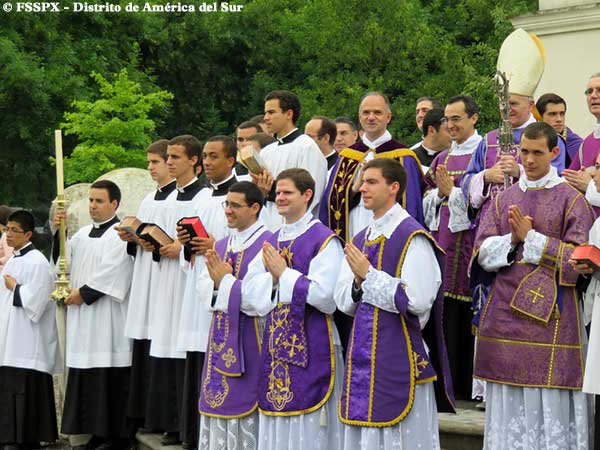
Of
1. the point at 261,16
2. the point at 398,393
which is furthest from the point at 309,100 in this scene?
the point at 398,393

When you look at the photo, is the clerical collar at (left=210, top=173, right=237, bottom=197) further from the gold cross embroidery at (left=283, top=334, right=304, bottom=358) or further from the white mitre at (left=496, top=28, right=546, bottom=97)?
the white mitre at (left=496, top=28, right=546, bottom=97)

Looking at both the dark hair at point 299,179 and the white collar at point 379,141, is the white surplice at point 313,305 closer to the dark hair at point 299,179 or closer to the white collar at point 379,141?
the dark hair at point 299,179

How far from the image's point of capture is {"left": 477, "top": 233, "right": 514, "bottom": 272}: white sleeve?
7.85 metres

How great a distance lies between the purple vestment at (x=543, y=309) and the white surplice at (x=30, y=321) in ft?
16.4

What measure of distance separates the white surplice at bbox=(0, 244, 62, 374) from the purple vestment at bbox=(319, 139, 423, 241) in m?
3.16

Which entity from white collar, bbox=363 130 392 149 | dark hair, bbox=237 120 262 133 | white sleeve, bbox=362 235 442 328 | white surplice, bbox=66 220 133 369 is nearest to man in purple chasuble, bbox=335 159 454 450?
white sleeve, bbox=362 235 442 328

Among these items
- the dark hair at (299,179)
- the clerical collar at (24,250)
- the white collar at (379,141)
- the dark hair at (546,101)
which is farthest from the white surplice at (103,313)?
the dark hair at (546,101)

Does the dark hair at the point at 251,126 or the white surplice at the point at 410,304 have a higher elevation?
the dark hair at the point at 251,126

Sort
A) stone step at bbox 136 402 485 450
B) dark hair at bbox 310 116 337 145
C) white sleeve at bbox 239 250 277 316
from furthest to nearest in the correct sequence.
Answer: dark hair at bbox 310 116 337 145, stone step at bbox 136 402 485 450, white sleeve at bbox 239 250 277 316

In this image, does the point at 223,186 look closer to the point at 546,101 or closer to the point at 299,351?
the point at 299,351

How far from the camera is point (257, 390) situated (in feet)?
27.7

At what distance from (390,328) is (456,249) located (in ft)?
7.70

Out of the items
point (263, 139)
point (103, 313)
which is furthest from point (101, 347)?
point (263, 139)

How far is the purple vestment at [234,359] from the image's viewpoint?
27.9ft
